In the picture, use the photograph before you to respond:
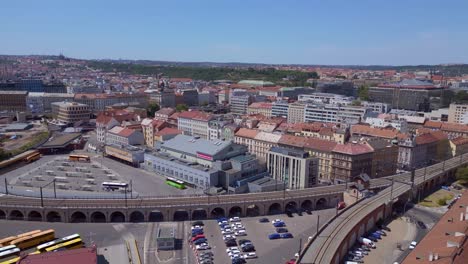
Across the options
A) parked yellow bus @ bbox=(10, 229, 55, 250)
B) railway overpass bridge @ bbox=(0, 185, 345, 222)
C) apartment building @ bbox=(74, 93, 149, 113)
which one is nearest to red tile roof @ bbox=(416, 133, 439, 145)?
railway overpass bridge @ bbox=(0, 185, 345, 222)

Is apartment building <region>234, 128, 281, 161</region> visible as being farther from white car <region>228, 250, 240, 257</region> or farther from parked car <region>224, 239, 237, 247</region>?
white car <region>228, 250, 240, 257</region>

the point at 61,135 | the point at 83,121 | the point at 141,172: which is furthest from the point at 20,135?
the point at 141,172

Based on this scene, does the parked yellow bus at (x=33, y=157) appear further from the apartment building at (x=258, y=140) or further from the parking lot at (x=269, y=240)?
the parking lot at (x=269, y=240)

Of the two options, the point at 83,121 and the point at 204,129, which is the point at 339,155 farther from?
the point at 83,121

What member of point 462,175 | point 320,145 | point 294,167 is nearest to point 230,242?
point 294,167

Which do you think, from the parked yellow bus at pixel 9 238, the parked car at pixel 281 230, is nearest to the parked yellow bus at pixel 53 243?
the parked yellow bus at pixel 9 238

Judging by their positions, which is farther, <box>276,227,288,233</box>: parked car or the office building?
the office building
